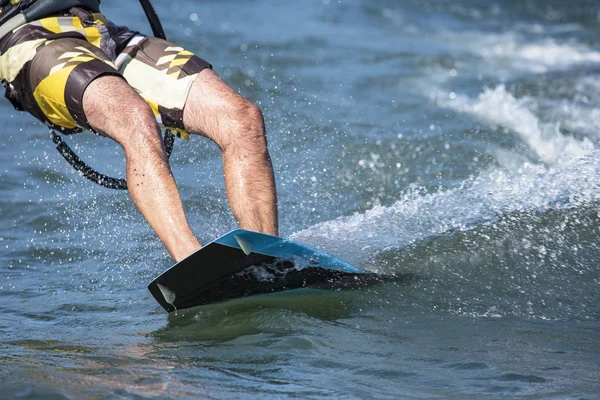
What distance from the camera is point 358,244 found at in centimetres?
417

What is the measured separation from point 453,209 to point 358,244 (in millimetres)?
670

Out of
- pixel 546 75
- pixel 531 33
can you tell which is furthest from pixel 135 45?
pixel 531 33

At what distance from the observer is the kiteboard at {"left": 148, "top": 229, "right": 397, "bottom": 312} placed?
3.13m

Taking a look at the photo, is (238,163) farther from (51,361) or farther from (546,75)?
(546,75)

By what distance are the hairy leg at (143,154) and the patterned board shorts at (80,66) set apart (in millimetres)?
78

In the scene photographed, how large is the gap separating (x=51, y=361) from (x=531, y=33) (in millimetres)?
9921

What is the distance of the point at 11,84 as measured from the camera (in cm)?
388

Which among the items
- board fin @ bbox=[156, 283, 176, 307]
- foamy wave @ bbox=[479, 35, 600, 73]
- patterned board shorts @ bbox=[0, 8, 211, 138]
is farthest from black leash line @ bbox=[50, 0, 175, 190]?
foamy wave @ bbox=[479, 35, 600, 73]

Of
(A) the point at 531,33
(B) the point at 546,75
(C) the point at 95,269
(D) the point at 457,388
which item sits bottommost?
(C) the point at 95,269

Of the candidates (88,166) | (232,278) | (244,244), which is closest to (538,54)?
(88,166)

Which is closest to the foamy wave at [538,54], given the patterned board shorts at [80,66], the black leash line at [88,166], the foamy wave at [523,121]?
the foamy wave at [523,121]

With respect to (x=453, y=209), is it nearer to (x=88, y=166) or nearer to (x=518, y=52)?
(x=88, y=166)

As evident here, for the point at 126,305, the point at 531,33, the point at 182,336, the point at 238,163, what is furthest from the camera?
the point at 531,33

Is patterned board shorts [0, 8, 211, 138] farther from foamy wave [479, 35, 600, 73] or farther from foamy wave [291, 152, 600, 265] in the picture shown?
foamy wave [479, 35, 600, 73]
